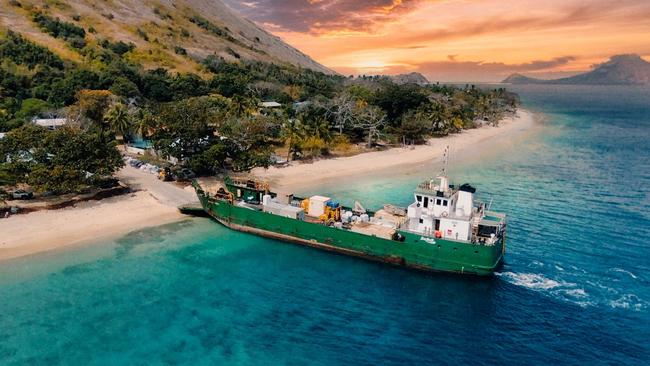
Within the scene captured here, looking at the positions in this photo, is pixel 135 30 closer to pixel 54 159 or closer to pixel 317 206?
pixel 54 159

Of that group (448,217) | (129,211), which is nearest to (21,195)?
(129,211)

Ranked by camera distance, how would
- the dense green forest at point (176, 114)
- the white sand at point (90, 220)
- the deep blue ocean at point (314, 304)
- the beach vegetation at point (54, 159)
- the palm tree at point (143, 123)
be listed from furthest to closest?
1. the palm tree at point (143, 123)
2. the dense green forest at point (176, 114)
3. the beach vegetation at point (54, 159)
4. the white sand at point (90, 220)
5. the deep blue ocean at point (314, 304)

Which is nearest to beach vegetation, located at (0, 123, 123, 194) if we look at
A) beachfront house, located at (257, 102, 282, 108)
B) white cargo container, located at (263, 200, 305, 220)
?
white cargo container, located at (263, 200, 305, 220)

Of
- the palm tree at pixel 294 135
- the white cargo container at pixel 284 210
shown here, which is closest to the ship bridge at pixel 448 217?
the white cargo container at pixel 284 210

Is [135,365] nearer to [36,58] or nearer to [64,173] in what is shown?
[64,173]

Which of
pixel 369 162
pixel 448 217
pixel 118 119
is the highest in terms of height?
pixel 118 119

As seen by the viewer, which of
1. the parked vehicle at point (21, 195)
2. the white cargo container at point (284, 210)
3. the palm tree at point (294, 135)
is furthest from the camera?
the palm tree at point (294, 135)

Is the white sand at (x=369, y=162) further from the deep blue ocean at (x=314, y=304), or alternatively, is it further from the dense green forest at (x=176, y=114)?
the deep blue ocean at (x=314, y=304)

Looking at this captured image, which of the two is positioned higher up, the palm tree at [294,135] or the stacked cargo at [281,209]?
the palm tree at [294,135]
